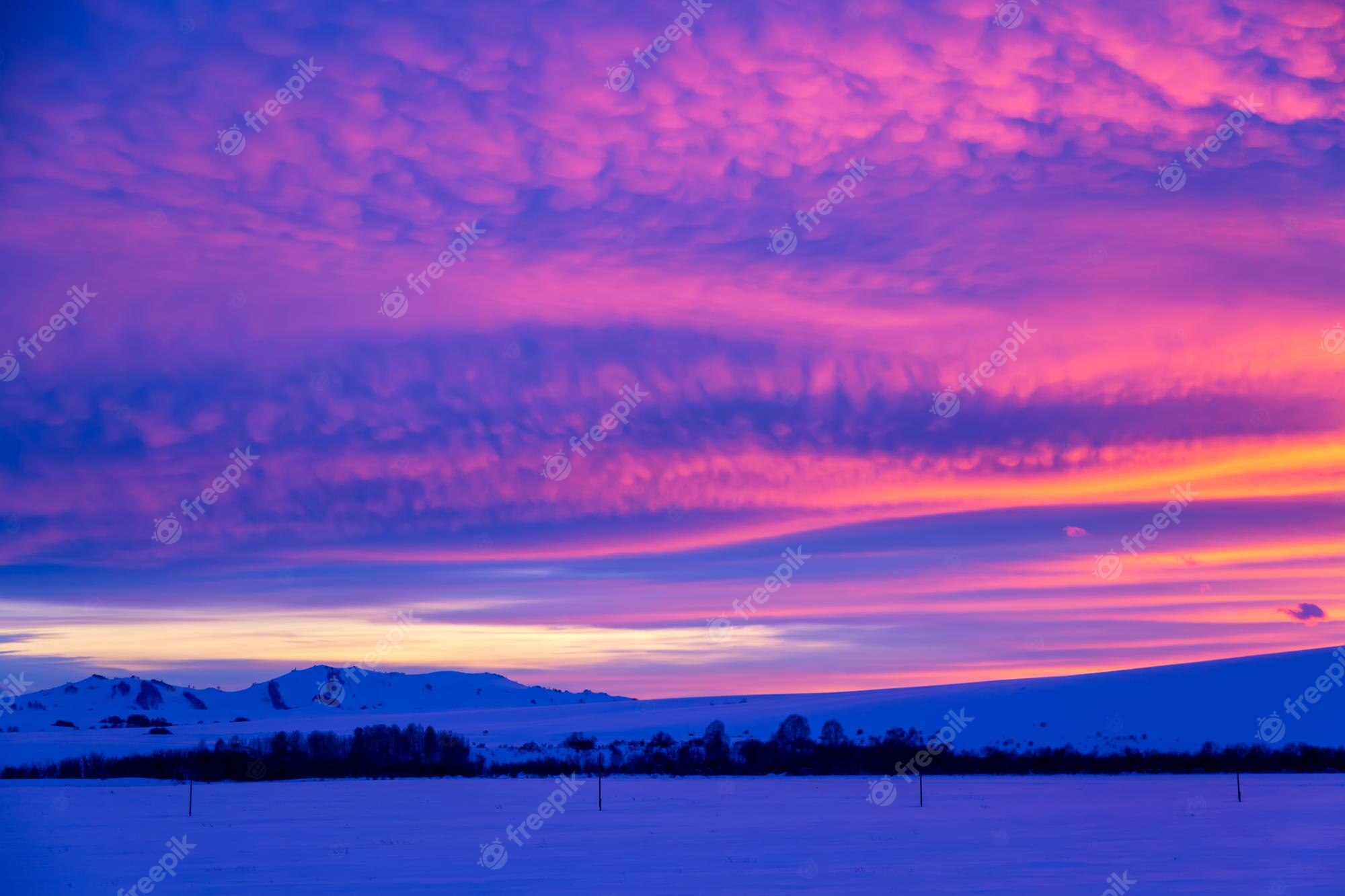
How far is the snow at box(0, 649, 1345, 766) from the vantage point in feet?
280

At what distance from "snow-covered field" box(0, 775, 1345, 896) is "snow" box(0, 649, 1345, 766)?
2965 cm

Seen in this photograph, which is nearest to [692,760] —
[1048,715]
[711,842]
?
[1048,715]

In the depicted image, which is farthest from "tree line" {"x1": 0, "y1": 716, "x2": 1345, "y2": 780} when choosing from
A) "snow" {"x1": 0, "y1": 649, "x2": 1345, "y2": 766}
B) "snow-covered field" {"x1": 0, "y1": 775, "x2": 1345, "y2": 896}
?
"snow-covered field" {"x1": 0, "y1": 775, "x2": 1345, "y2": 896}

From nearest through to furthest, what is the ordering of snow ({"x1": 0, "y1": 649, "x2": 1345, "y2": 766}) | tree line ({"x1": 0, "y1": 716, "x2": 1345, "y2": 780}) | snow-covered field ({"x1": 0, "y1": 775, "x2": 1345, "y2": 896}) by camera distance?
snow-covered field ({"x1": 0, "y1": 775, "x2": 1345, "y2": 896}), tree line ({"x1": 0, "y1": 716, "x2": 1345, "y2": 780}), snow ({"x1": 0, "y1": 649, "x2": 1345, "y2": 766})

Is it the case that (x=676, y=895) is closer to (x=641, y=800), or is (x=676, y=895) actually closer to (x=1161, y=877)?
(x=1161, y=877)

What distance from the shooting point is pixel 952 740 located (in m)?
90.1

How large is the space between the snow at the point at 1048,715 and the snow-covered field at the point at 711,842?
29649 millimetres

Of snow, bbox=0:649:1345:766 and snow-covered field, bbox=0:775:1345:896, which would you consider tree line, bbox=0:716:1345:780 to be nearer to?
snow, bbox=0:649:1345:766

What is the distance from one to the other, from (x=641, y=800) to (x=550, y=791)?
764 cm

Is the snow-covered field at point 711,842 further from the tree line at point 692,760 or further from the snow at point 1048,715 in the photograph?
the snow at point 1048,715

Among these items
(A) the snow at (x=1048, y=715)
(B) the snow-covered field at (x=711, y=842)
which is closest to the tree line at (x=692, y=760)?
(A) the snow at (x=1048, y=715)

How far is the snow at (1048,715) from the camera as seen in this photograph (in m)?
85.3

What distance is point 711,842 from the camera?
32156 millimetres

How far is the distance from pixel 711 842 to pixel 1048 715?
65.4 meters
